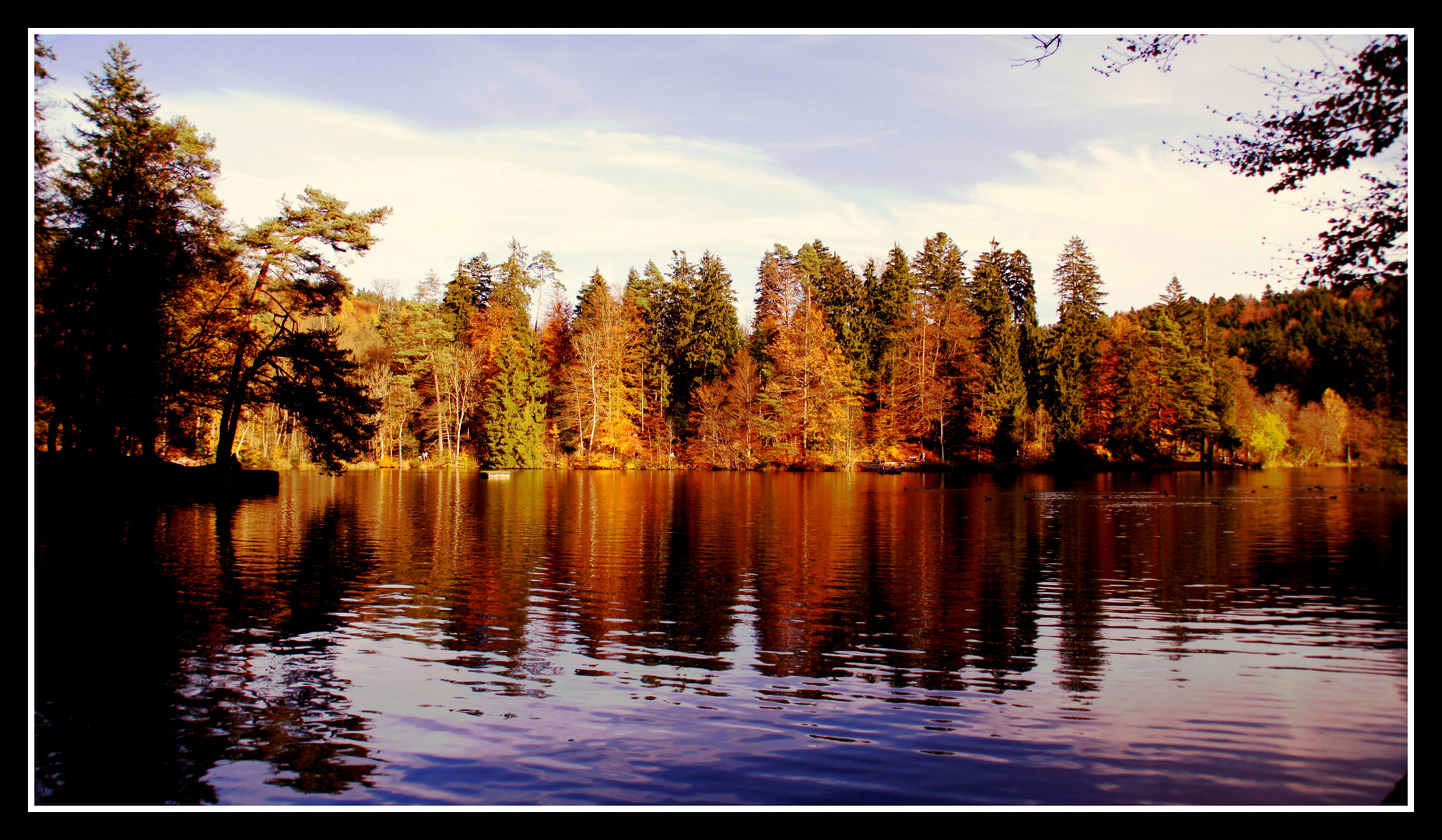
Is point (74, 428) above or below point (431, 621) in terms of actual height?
above

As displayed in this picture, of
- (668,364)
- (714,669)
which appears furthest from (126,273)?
(668,364)

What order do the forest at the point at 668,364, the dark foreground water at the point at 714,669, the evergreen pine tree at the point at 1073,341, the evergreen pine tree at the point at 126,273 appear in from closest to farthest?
the dark foreground water at the point at 714,669
the evergreen pine tree at the point at 126,273
the forest at the point at 668,364
the evergreen pine tree at the point at 1073,341

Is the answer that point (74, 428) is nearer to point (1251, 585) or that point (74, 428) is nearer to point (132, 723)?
point (132, 723)

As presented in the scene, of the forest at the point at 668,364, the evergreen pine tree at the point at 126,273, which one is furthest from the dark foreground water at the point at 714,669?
the forest at the point at 668,364

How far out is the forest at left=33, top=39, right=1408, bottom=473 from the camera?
90.0 feet

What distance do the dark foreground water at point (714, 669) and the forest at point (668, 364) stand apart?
10605 millimetres

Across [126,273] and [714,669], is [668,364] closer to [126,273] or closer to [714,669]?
[126,273]

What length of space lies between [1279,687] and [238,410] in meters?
32.5

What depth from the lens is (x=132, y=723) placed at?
21.6 ft

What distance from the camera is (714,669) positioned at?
27.9ft

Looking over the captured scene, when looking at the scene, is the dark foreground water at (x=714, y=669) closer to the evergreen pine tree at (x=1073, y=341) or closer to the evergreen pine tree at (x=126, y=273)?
the evergreen pine tree at (x=126, y=273)

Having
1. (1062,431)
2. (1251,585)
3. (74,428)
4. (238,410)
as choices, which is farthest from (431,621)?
(1062,431)

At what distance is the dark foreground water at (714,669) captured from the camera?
5.67 meters

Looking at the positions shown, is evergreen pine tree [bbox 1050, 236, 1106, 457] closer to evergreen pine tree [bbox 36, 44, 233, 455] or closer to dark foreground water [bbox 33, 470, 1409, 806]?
dark foreground water [bbox 33, 470, 1409, 806]
